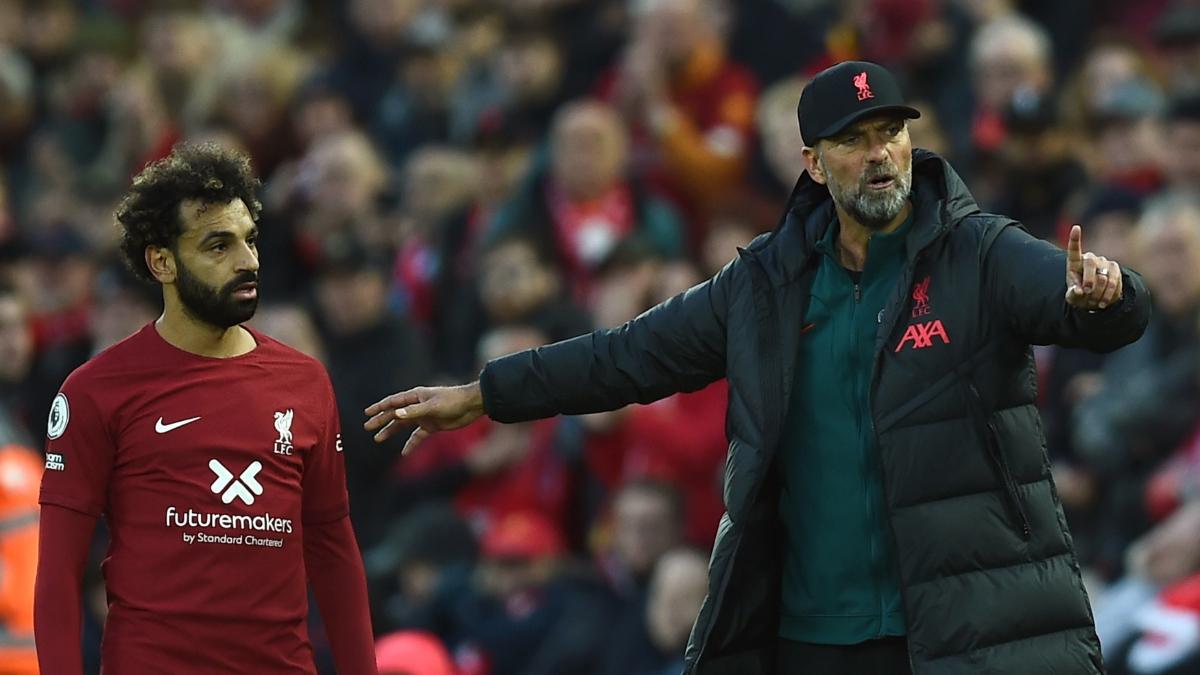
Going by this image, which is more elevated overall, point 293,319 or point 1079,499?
point 293,319

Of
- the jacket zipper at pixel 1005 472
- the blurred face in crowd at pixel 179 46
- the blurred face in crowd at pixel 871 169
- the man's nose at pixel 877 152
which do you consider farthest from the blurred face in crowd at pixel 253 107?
the jacket zipper at pixel 1005 472

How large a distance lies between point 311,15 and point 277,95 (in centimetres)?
141

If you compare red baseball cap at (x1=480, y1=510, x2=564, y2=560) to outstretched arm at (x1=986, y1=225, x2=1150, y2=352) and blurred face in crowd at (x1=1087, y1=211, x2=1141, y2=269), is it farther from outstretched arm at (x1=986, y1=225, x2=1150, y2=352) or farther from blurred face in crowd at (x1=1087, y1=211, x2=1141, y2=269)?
outstretched arm at (x1=986, y1=225, x2=1150, y2=352)

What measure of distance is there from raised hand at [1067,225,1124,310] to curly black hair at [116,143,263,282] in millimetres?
2049

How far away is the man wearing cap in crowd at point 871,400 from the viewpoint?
18.1 ft

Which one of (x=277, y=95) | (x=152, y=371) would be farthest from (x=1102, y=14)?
(x=152, y=371)

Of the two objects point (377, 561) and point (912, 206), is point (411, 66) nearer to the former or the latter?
point (377, 561)

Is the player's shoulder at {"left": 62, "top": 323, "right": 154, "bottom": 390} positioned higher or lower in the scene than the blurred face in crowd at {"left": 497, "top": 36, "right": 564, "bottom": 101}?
lower

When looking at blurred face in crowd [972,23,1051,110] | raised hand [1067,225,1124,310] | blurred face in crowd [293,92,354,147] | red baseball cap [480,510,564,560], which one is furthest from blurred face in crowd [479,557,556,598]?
raised hand [1067,225,1124,310]

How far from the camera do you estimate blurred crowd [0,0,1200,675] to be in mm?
9070

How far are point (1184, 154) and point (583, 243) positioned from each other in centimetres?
302

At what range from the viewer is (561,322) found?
1073 cm

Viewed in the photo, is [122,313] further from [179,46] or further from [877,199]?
[877,199]

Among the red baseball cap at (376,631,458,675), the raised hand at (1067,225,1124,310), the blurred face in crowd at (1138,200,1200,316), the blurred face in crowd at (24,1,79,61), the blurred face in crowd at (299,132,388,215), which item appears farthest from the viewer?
the blurred face in crowd at (24,1,79,61)
